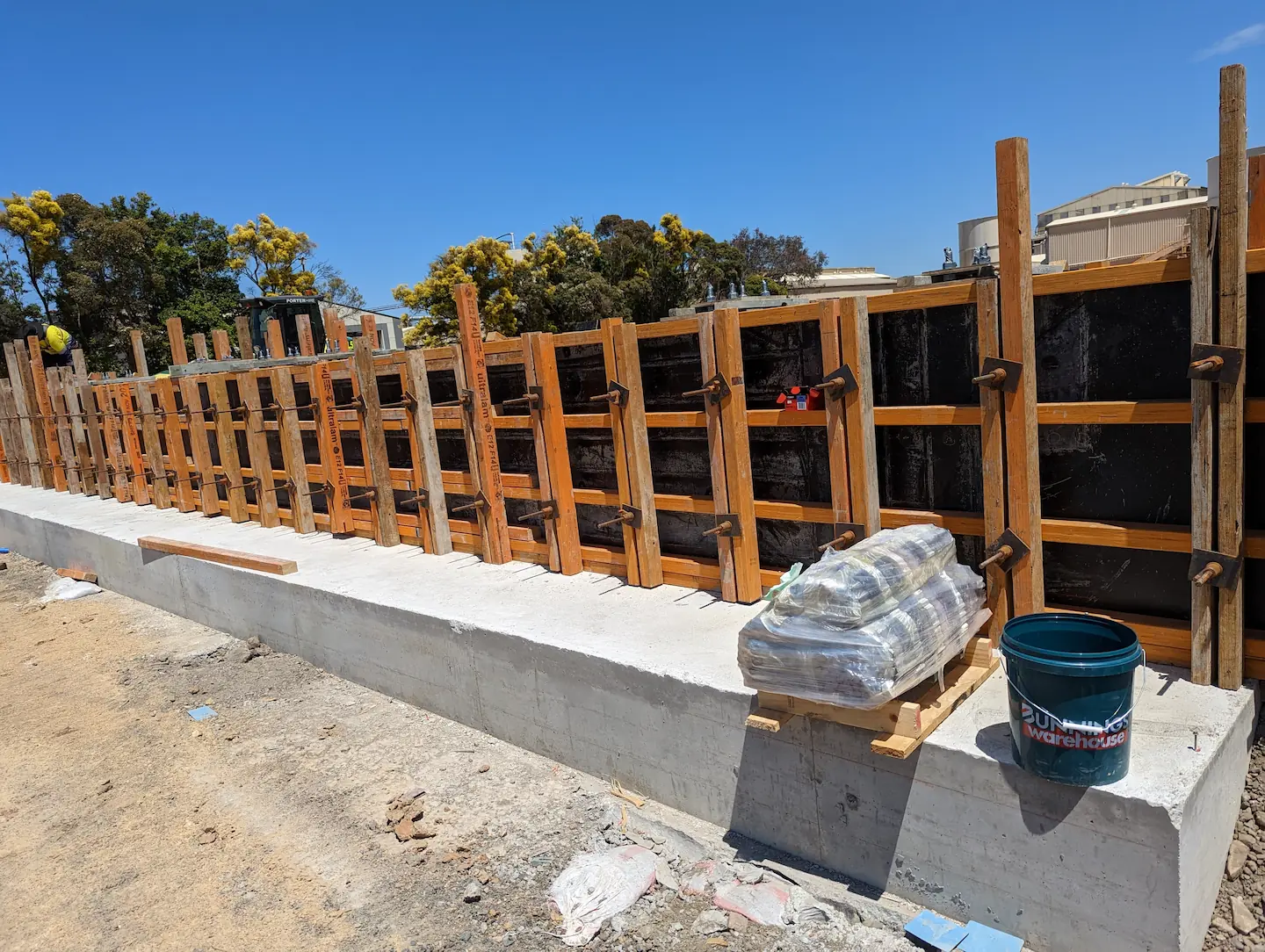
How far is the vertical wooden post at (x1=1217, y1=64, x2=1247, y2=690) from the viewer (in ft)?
10.6

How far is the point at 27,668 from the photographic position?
27.1 feet

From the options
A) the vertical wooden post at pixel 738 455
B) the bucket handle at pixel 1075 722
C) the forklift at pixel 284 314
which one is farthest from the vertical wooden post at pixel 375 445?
the forklift at pixel 284 314

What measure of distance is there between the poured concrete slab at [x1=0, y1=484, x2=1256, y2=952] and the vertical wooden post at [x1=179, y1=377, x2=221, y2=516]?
378cm

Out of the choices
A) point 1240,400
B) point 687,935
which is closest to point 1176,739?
point 1240,400

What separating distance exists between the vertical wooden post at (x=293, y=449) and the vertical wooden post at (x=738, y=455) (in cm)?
555

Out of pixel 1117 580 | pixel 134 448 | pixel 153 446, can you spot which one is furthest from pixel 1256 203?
pixel 134 448

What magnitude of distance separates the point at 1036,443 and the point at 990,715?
1.31m

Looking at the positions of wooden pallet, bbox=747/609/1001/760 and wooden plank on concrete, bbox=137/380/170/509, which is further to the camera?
wooden plank on concrete, bbox=137/380/170/509

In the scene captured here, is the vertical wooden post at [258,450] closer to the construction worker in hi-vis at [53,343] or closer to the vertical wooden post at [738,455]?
the vertical wooden post at [738,455]

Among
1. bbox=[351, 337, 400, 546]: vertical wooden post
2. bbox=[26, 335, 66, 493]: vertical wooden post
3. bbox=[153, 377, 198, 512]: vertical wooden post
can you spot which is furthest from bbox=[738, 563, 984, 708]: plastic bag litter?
bbox=[26, 335, 66, 493]: vertical wooden post

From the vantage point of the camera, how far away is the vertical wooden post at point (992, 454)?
12.9 ft

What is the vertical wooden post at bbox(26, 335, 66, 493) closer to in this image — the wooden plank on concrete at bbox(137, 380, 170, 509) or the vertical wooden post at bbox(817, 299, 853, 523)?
the wooden plank on concrete at bbox(137, 380, 170, 509)

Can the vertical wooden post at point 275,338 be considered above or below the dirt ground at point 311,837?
above

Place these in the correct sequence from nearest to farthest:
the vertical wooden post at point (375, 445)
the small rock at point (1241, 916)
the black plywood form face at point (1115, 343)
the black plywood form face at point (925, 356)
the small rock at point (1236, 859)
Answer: the small rock at point (1241, 916), the small rock at point (1236, 859), the black plywood form face at point (1115, 343), the black plywood form face at point (925, 356), the vertical wooden post at point (375, 445)
